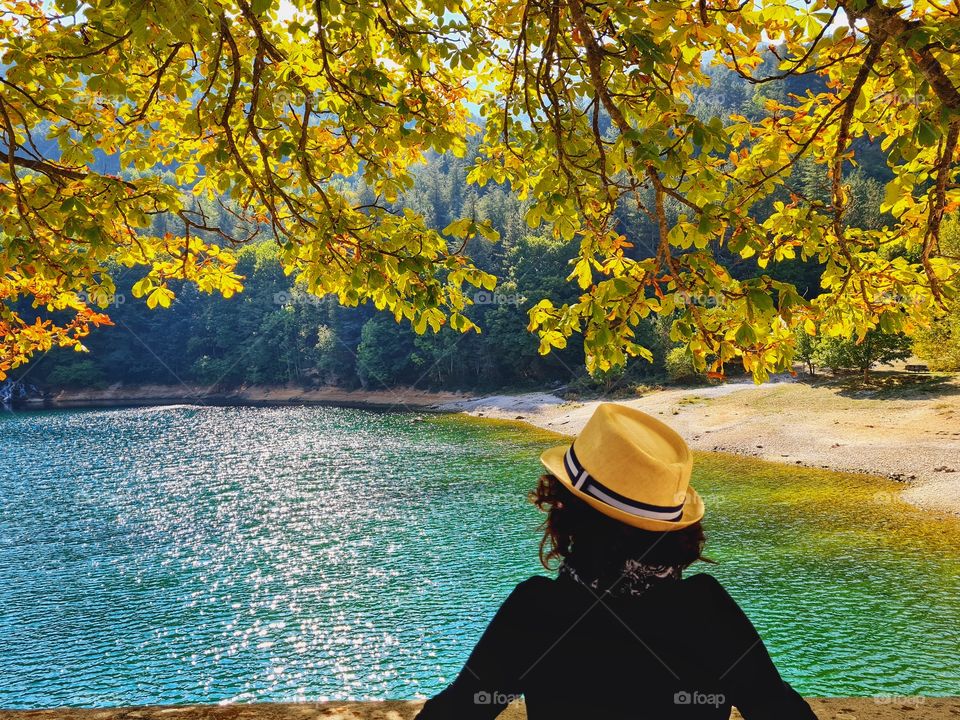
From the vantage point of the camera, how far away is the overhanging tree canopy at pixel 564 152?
330 centimetres

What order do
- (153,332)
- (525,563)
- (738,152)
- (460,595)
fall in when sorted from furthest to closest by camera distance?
1. (153,332)
2. (525,563)
3. (460,595)
4. (738,152)

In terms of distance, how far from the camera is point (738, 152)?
4844 mm

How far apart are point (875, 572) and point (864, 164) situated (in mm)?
74115

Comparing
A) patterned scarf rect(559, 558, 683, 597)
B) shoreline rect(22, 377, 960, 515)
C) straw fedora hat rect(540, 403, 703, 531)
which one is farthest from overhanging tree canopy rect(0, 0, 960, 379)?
shoreline rect(22, 377, 960, 515)

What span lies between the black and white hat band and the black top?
0.63 ft

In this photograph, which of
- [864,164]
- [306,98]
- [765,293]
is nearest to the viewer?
[765,293]

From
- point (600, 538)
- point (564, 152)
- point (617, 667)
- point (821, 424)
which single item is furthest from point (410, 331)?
point (617, 667)

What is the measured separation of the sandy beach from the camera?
19.9 meters

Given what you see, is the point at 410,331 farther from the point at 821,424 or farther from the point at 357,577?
the point at 357,577

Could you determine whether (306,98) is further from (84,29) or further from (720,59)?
(720,59)

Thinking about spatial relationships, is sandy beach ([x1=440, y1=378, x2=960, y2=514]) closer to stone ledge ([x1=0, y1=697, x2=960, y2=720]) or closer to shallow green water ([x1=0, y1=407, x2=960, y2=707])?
shallow green water ([x1=0, y1=407, x2=960, y2=707])

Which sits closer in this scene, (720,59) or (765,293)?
(765,293)

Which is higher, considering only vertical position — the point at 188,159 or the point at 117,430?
the point at 188,159

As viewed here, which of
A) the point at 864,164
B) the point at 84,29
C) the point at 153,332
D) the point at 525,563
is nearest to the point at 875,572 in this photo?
the point at 525,563
